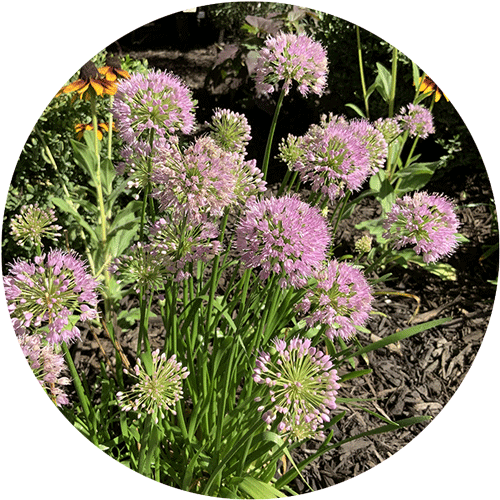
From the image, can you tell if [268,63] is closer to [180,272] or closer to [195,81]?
[180,272]

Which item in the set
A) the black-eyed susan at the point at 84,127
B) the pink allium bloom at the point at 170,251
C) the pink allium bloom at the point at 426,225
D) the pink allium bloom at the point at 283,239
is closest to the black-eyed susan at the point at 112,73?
the black-eyed susan at the point at 84,127

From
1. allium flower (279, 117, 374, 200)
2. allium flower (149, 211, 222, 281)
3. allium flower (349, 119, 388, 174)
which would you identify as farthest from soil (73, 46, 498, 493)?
allium flower (149, 211, 222, 281)

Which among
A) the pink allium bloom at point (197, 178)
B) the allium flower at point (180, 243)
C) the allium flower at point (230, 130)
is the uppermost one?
the allium flower at point (230, 130)

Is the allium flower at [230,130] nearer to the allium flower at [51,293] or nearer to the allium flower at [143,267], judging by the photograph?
the allium flower at [143,267]

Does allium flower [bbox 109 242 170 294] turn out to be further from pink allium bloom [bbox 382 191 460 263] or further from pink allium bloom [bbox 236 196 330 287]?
pink allium bloom [bbox 382 191 460 263]

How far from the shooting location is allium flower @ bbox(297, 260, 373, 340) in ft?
4.69

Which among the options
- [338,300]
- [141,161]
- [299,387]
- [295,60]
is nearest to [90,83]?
[141,161]

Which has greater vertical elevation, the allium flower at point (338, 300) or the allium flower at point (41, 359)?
the allium flower at point (338, 300)

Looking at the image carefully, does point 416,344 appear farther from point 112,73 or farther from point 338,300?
point 112,73

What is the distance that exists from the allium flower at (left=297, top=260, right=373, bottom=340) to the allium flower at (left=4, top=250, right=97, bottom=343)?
0.60 m

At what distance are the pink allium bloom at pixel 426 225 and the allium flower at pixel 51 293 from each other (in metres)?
0.96

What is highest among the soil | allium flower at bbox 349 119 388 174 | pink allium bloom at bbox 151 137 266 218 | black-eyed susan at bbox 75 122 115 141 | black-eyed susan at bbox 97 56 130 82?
black-eyed susan at bbox 97 56 130 82

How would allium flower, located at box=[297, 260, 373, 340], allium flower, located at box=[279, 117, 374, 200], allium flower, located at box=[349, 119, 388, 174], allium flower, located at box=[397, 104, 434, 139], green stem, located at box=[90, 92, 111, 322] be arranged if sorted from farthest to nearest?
1. allium flower, located at box=[397, 104, 434, 139]
2. green stem, located at box=[90, 92, 111, 322]
3. allium flower, located at box=[349, 119, 388, 174]
4. allium flower, located at box=[279, 117, 374, 200]
5. allium flower, located at box=[297, 260, 373, 340]

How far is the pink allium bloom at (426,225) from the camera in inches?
64.0
